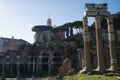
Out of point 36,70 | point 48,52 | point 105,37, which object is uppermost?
point 105,37

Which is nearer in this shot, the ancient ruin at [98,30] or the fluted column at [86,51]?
the fluted column at [86,51]

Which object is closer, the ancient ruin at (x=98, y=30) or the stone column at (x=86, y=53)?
the stone column at (x=86, y=53)

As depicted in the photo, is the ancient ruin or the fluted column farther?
the ancient ruin

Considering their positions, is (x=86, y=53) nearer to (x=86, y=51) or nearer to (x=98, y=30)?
(x=86, y=51)

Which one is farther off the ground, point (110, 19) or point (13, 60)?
point (110, 19)

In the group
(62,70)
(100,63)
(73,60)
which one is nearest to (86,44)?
(100,63)

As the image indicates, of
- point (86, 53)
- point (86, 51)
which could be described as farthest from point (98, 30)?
point (86, 53)

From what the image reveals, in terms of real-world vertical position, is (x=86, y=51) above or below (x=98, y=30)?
below

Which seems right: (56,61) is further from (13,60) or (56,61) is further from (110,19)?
(110,19)

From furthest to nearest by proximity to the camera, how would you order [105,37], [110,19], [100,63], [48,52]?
[105,37] → [48,52] → [110,19] → [100,63]

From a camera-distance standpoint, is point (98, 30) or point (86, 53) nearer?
point (86, 53)

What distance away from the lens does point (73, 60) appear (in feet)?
141

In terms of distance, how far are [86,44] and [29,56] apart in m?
23.5

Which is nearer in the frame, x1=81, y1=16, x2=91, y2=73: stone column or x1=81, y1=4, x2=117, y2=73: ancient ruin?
x1=81, y1=16, x2=91, y2=73: stone column
